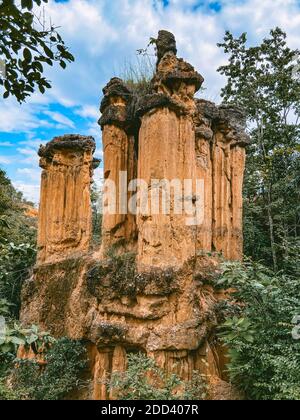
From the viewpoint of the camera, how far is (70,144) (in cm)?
966

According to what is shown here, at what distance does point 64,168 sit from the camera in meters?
9.76

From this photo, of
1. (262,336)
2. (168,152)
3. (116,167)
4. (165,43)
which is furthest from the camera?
(116,167)

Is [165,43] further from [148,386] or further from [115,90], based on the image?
[148,386]

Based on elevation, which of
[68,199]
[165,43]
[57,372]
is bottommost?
[57,372]

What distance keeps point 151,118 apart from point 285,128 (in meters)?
10.7

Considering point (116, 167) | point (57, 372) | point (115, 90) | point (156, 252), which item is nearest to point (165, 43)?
point (115, 90)

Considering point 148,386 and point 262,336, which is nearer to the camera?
point 148,386

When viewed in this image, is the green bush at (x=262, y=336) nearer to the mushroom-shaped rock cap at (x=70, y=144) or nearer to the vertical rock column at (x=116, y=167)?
the vertical rock column at (x=116, y=167)

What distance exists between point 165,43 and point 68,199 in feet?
15.4

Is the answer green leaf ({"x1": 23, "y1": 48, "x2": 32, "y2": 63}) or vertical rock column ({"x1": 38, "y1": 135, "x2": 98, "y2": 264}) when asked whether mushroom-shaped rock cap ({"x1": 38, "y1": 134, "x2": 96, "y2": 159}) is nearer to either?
vertical rock column ({"x1": 38, "y1": 135, "x2": 98, "y2": 264})

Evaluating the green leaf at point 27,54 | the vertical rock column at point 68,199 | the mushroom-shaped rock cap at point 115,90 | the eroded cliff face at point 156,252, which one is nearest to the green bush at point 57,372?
the eroded cliff face at point 156,252
